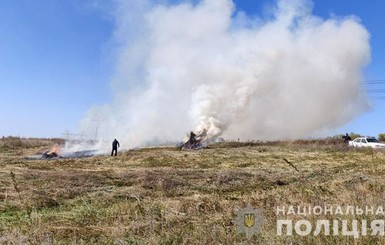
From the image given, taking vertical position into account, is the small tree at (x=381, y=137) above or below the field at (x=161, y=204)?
above

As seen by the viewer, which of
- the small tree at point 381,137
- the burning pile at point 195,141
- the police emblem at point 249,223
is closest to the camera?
the police emblem at point 249,223

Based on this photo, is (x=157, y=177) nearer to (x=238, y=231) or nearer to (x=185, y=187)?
(x=185, y=187)

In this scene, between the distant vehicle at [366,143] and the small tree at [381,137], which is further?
the small tree at [381,137]

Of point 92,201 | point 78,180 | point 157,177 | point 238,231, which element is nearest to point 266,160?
point 157,177

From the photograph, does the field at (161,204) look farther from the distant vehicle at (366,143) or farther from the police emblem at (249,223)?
the distant vehicle at (366,143)

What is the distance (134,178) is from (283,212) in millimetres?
13911

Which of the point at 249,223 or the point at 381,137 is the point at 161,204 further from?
the point at 381,137

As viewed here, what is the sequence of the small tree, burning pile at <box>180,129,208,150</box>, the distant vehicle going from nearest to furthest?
the distant vehicle, burning pile at <box>180,129,208,150</box>, the small tree

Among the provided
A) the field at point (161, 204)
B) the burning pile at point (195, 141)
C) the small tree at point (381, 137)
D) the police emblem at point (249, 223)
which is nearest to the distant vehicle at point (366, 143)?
the burning pile at point (195, 141)

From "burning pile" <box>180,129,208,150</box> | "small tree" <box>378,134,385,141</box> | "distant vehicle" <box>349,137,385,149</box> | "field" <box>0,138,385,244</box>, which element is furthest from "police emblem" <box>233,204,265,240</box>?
"small tree" <box>378,134,385,141</box>

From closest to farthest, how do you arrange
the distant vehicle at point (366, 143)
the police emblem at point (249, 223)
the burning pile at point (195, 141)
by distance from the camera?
the police emblem at point (249, 223) < the distant vehicle at point (366, 143) < the burning pile at point (195, 141)

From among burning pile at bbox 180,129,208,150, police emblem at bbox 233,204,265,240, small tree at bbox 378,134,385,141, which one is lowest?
police emblem at bbox 233,204,265,240

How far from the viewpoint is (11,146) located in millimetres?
62156

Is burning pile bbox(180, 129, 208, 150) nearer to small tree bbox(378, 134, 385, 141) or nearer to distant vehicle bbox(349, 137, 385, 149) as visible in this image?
distant vehicle bbox(349, 137, 385, 149)
